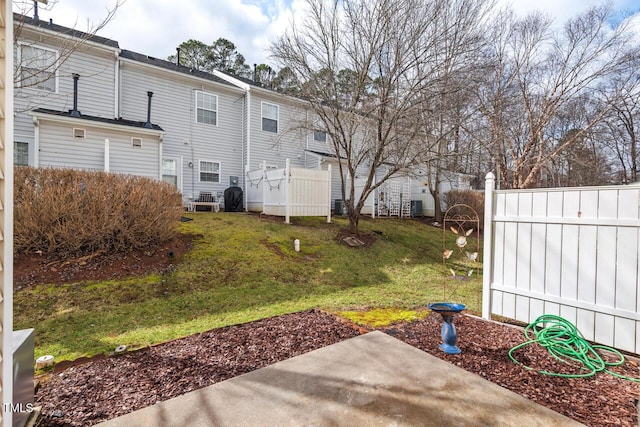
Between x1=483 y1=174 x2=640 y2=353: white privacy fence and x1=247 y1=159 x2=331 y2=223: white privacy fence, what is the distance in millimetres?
6757

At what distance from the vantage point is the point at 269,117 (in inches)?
548

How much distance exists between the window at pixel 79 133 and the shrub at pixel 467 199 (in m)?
15.9

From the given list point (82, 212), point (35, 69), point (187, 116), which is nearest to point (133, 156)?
point (187, 116)

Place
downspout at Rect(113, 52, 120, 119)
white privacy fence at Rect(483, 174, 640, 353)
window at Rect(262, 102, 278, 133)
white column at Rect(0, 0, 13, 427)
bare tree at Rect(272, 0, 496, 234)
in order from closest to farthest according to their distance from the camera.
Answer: white column at Rect(0, 0, 13, 427), white privacy fence at Rect(483, 174, 640, 353), bare tree at Rect(272, 0, 496, 234), downspout at Rect(113, 52, 120, 119), window at Rect(262, 102, 278, 133)

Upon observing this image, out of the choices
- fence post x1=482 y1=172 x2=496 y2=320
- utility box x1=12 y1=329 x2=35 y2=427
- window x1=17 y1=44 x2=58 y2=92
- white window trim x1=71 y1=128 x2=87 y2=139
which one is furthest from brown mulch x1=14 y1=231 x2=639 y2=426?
white window trim x1=71 y1=128 x2=87 y2=139

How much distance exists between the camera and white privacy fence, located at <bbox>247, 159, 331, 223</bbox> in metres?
9.92

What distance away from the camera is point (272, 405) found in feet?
6.46

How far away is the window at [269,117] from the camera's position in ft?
45.2

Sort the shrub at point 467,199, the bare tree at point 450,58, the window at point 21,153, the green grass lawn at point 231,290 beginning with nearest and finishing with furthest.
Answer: the green grass lawn at point 231,290 → the bare tree at point 450,58 → the window at point 21,153 → the shrub at point 467,199

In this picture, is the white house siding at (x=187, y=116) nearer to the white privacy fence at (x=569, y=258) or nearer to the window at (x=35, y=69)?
the window at (x=35, y=69)

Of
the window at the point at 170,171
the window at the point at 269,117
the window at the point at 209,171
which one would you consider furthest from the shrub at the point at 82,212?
the window at the point at 269,117

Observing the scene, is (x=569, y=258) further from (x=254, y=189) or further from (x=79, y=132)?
(x=79, y=132)

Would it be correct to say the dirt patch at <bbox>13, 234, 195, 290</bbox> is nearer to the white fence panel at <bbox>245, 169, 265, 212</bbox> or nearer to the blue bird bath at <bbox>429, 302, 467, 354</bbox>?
the blue bird bath at <bbox>429, 302, 467, 354</bbox>

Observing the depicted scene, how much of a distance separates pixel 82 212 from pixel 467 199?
647 inches
